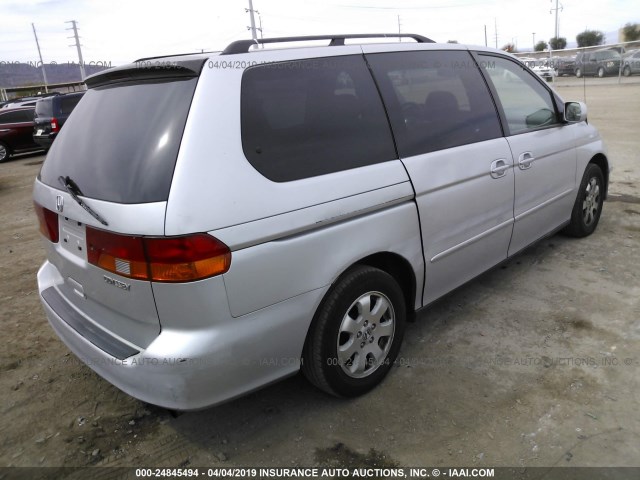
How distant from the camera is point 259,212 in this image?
2066mm

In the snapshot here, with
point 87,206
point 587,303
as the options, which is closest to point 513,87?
point 587,303

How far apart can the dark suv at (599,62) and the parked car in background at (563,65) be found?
60.6 inches

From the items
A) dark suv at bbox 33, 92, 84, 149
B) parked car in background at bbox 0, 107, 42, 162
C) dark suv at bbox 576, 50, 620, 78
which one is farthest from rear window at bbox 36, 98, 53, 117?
dark suv at bbox 576, 50, 620, 78

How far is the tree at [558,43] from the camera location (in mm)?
55812

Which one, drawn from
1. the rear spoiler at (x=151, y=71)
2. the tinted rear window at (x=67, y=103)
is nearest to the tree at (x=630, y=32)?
the tinted rear window at (x=67, y=103)

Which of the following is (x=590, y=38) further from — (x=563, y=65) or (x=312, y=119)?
(x=312, y=119)

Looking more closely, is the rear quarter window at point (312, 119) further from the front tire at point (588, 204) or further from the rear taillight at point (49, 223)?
the front tire at point (588, 204)

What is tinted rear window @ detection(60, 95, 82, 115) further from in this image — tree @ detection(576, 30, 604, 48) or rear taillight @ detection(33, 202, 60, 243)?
tree @ detection(576, 30, 604, 48)

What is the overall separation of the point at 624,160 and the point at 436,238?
255 inches

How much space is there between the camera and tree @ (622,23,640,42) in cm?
4688

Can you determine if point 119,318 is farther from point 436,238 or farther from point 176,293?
point 436,238

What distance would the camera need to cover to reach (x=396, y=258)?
9.01 feet

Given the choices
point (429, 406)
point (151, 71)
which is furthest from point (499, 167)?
point (151, 71)

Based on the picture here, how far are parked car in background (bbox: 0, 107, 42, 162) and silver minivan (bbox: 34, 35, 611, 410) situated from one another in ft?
47.6
